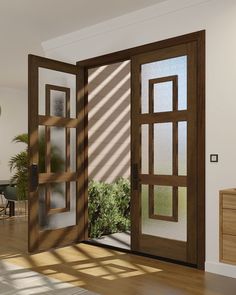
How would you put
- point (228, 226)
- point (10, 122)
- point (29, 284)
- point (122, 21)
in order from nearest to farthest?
point (228, 226) < point (29, 284) < point (122, 21) < point (10, 122)

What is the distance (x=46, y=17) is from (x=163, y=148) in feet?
6.99

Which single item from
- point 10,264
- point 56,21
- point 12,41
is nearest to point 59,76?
point 56,21

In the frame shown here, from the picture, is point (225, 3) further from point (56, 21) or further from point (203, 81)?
point (56, 21)

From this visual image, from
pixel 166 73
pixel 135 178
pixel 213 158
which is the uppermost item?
pixel 166 73

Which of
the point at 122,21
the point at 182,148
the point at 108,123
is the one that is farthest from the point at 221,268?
the point at 108,123

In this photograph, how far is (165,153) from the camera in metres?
4.38

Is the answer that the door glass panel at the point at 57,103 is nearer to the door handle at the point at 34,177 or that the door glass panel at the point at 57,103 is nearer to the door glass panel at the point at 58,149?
the door glass panel at the point at 58,149

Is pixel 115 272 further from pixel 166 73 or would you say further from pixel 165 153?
pixel 166 73

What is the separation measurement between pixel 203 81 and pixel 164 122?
0.63 m

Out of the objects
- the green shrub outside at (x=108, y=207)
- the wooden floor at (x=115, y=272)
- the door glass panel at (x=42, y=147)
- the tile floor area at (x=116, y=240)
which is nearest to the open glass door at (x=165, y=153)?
the wooden floor at (x=115, y=272)

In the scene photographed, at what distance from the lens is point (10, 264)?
164 inches

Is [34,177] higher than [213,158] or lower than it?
lower

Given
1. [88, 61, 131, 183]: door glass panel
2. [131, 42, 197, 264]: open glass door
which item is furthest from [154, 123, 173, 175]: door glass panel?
[88, 61, 131, 183]: door glass panel

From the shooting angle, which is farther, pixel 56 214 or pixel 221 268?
pixel 56 214
